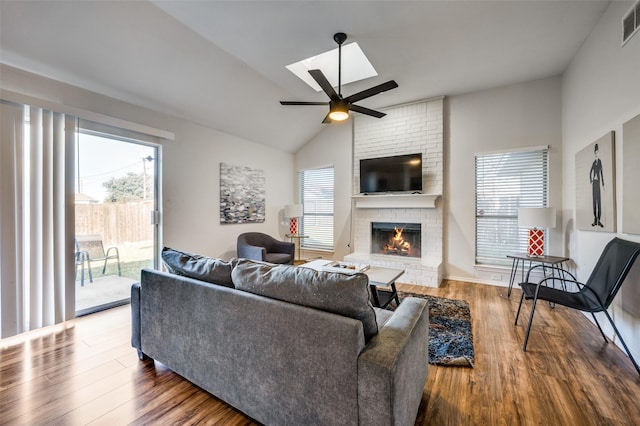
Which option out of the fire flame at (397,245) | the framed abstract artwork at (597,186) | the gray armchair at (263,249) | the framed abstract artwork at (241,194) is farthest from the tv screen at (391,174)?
the framed abstract artwork at (241,194)

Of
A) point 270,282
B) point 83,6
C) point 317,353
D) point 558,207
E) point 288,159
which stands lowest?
point 317,353

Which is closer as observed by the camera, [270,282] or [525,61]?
[270,282]

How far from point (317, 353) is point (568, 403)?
1.69 m

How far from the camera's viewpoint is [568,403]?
159 centimetres

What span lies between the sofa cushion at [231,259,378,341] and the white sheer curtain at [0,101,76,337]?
2.49 metres

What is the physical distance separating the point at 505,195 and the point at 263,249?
384cm

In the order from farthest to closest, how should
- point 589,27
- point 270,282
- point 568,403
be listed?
point 589,27 < point 568,403 < point 270,282

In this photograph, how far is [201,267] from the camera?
171cm

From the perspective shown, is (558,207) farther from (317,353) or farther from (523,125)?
(317,353)

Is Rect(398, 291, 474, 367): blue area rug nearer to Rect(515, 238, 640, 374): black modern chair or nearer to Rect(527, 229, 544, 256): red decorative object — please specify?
Rect(515, 238, 640, 374): black modern chair

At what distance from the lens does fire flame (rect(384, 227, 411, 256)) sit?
466cm

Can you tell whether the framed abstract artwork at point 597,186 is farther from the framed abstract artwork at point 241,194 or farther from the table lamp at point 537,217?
the framed abstract artwork at point 241,194

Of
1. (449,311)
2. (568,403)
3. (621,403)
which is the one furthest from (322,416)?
(449,311)

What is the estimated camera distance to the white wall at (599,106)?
6.97 feet
